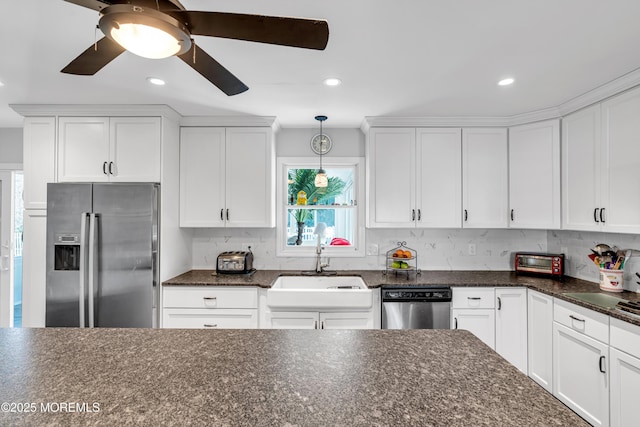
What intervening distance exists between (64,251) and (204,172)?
1.31m

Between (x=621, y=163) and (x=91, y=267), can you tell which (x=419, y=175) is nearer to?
(x=621, y=163)

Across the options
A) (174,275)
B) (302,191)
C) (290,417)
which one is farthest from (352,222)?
(290,417)

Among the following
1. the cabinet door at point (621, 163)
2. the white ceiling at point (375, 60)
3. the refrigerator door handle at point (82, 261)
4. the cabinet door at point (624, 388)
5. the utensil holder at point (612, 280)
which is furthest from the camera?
the refrigerator door handle at point (82, 261)

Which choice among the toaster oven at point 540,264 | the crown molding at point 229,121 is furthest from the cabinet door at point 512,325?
the crown molding at point 229,121

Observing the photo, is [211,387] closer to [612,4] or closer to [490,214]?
[612,4]

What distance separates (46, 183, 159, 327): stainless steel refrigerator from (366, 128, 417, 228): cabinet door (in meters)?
2.05

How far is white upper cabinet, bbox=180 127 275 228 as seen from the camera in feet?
10.3

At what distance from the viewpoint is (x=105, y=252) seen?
2.62 metres

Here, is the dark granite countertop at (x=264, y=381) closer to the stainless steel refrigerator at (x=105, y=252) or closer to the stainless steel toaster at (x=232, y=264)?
the stainless steel refrigerator at (x=105, y=252)

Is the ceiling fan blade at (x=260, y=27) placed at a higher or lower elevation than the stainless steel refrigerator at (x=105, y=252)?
higher

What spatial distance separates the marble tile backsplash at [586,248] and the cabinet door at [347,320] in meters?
1.99

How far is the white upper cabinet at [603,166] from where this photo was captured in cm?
219

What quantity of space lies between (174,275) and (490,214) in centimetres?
308

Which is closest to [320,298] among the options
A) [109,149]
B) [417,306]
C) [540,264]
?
[417,306]
